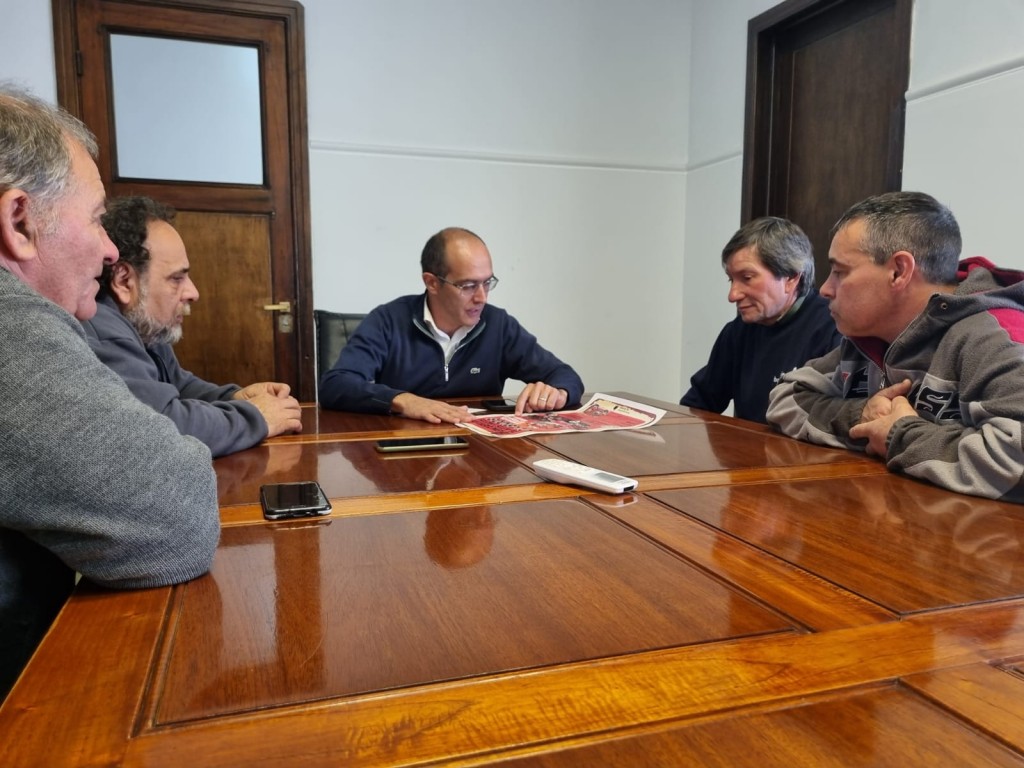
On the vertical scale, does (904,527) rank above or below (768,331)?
below

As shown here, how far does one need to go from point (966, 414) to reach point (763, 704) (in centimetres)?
89

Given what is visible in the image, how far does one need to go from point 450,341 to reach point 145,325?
95 cm

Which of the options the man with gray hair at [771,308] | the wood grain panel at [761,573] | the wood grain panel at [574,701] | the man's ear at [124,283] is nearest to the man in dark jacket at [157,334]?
the man's ear at [124,283]

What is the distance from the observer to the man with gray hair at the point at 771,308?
7.16ft

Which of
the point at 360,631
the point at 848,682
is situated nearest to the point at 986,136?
the point at 848,682

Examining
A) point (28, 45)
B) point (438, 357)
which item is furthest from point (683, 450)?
point (28, 45)

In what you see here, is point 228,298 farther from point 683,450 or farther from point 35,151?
point 35,151

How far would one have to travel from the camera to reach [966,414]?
1190mm

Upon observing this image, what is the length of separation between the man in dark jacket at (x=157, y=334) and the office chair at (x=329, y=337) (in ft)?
1.96

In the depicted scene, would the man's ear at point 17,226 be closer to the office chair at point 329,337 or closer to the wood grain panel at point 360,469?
the wood grain panel at point 360,469

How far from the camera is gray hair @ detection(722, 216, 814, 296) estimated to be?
2182 mm

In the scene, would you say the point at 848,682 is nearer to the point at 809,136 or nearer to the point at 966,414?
the point at 966,414

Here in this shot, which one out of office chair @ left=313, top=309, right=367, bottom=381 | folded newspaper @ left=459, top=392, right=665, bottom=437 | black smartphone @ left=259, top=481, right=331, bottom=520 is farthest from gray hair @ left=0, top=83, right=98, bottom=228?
office chair @ left=313, top=309, right=367, bottom=381

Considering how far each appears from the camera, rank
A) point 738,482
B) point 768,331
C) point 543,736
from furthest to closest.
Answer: point 768,331, point 738,482, point 543,736
